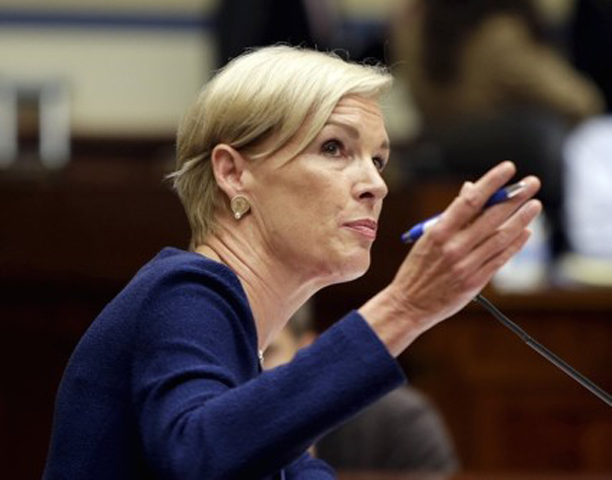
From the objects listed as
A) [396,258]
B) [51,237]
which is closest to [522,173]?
[396,258]

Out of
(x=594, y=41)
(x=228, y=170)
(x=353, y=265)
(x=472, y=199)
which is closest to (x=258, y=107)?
(x=228, y=170)

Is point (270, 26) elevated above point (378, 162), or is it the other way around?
point (378, 162)

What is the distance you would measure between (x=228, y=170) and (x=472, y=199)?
33 centimetres

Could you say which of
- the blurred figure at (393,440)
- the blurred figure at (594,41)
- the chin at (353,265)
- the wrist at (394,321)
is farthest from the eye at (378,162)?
the blurred figure at (594,41)

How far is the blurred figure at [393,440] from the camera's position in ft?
11.9

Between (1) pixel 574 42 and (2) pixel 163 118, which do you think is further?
(2) pixel 163 118

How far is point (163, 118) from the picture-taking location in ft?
23.0

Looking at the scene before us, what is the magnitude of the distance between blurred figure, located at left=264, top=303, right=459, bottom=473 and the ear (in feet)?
6.20

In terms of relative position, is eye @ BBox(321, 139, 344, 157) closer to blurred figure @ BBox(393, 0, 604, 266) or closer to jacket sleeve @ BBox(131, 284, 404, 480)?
jacket sleeve @ BBox(131, 284, 404, 480)

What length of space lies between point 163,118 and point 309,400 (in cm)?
562

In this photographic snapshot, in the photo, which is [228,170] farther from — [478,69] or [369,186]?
[478,69]

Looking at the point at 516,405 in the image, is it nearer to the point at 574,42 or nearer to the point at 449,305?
the point at 574,42

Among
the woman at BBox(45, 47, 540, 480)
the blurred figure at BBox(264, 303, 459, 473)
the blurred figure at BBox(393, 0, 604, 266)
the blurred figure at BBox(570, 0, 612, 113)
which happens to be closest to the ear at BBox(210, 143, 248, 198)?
the woman at BBox(45, 47, 540, 480)

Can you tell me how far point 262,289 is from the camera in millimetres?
1695
